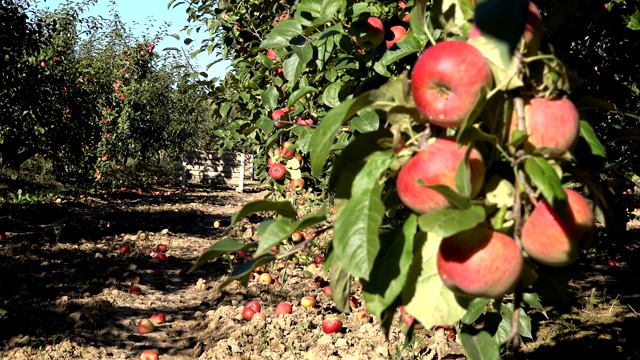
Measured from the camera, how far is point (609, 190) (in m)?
0.85

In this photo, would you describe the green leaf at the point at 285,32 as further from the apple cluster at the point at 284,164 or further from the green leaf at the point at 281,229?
the apple cluster at the point at 284,164

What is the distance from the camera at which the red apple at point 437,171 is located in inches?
24.0

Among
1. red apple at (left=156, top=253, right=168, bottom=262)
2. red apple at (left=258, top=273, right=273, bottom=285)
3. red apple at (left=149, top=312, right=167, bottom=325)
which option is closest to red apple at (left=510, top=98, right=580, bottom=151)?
red apple at (left=149, top=312, right=167, bottom=325)

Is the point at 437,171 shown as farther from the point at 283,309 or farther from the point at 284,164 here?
the point at 283,309

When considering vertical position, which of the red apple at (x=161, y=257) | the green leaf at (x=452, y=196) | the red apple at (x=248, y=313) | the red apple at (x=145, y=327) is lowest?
the red apple at (x=161, y=257)

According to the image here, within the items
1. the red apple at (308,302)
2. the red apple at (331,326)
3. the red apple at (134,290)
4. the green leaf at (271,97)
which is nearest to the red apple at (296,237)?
the red apple at (308,302)

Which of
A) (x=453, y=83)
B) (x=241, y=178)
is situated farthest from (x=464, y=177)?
(x=241, y=178)

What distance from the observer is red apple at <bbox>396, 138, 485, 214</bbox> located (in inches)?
24.0

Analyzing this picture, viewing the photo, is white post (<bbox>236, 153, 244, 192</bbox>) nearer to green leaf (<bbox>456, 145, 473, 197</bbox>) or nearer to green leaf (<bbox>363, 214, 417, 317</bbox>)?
green leaf (<bbox>363, 214, 417, 317</bbox>)

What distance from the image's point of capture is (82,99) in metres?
10.2

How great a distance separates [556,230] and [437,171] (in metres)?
0.15

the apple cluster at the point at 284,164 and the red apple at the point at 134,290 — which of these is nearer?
the apple cluster at the point at 284,164

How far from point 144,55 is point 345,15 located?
14.1 m

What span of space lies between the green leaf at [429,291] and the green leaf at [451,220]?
113 mm
